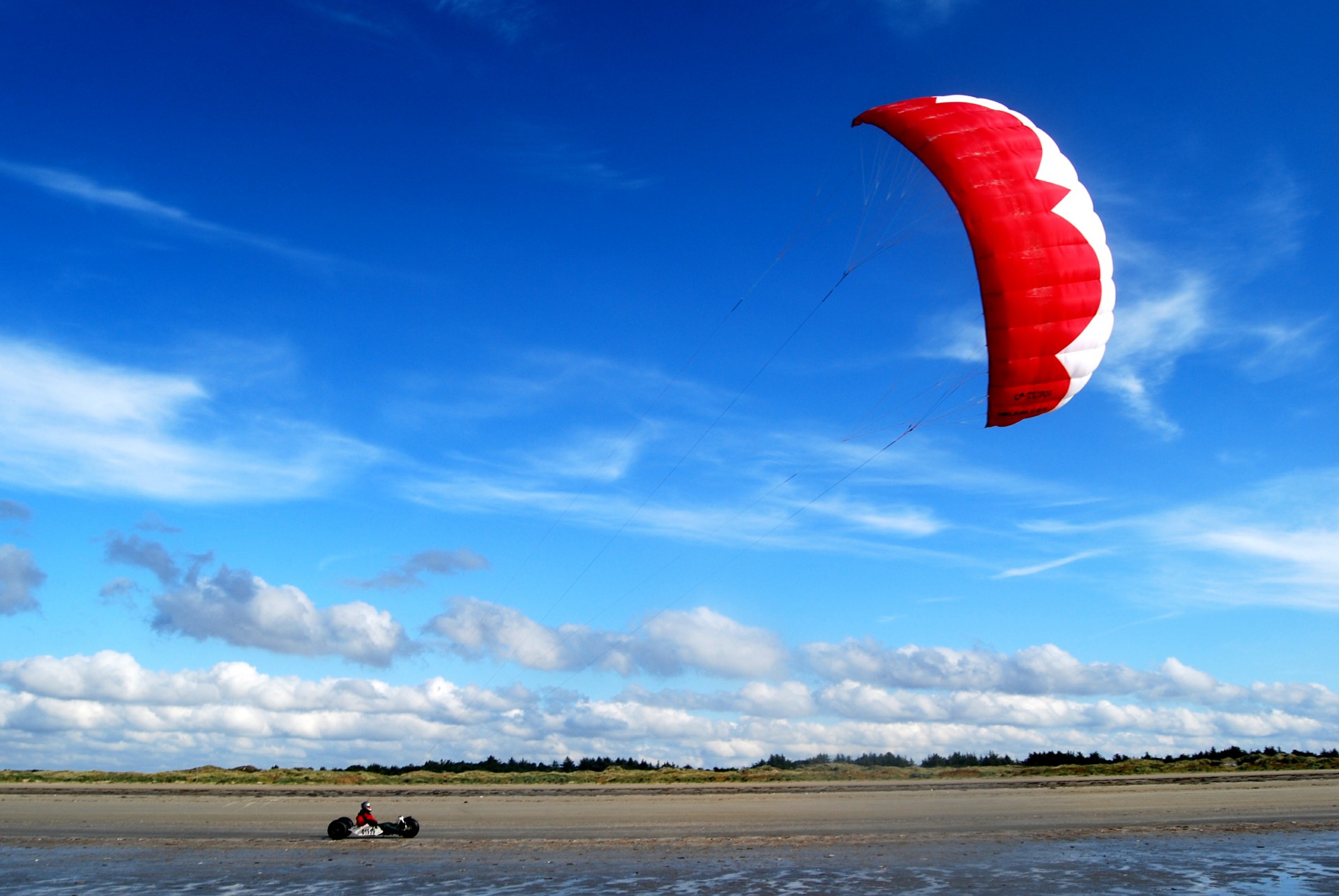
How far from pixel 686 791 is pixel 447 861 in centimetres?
1803


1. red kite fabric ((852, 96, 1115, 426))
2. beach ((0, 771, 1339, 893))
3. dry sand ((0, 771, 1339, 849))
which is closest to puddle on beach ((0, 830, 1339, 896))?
beach ((0, 771, 1339, 893))

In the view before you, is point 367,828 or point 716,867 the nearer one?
point 716,867

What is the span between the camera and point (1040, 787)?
3384 centimetres

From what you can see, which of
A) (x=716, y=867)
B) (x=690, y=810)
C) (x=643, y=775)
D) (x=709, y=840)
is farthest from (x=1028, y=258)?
(x=643, y=775)

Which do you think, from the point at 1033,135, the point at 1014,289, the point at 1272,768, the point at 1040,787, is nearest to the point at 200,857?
the point at 1014,289

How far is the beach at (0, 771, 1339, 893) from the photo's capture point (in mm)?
15805

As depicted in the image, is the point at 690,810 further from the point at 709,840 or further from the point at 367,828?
the point at 367,828

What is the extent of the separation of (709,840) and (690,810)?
632cm

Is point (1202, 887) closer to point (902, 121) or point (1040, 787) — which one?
point (902, 121)

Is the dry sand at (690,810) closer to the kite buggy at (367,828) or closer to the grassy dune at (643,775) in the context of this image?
the kite buggy at (367,828)

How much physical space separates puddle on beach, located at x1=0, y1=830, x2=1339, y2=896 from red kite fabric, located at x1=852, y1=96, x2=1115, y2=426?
836 cm

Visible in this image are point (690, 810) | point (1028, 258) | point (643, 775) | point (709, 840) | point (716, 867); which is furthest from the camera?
point (643, 775)

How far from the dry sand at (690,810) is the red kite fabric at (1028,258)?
11069 mm

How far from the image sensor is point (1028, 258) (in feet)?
56.0
